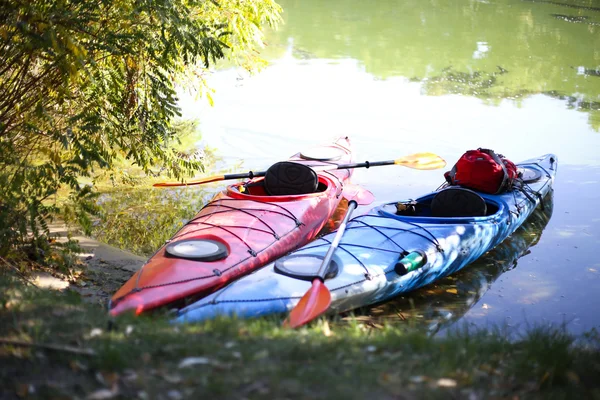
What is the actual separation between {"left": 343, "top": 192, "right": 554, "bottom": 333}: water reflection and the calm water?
0.05 feet

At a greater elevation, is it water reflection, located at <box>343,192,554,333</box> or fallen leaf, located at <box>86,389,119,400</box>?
fallen leaf, located at <box>86,389,119,400</box>

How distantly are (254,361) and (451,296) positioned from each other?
8.78 ft

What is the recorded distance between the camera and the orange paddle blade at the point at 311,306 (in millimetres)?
3660

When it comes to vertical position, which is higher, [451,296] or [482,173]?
[482,173]

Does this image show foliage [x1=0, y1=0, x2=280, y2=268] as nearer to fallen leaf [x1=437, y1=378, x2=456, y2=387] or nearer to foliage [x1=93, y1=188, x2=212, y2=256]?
foliage [x1=93, y1=188, x2=212, y2=256]

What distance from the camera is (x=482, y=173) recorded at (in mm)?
5797

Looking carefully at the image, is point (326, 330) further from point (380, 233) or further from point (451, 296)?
point (451, 296)

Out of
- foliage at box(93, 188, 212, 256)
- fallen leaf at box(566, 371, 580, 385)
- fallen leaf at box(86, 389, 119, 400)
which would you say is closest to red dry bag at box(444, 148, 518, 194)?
foliage at box(93, 188, 212, 256)

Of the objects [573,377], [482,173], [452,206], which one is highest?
[482,173]

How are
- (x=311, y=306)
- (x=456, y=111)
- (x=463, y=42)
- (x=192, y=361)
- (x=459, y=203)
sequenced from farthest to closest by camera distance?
(x=463, y=42) < (x=456, y=111) < (x=459, y=203) < (x=311, y=306) < (x=192, y=361)

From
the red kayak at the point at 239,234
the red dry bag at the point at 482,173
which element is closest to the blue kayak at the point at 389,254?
the red dry bag at the point at 482,173

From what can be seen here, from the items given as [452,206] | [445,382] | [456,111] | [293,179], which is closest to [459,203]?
[452,206]

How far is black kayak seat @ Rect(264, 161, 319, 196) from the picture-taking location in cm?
582

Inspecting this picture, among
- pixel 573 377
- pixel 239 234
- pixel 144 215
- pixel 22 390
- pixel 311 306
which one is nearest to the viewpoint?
pixel 22 390
